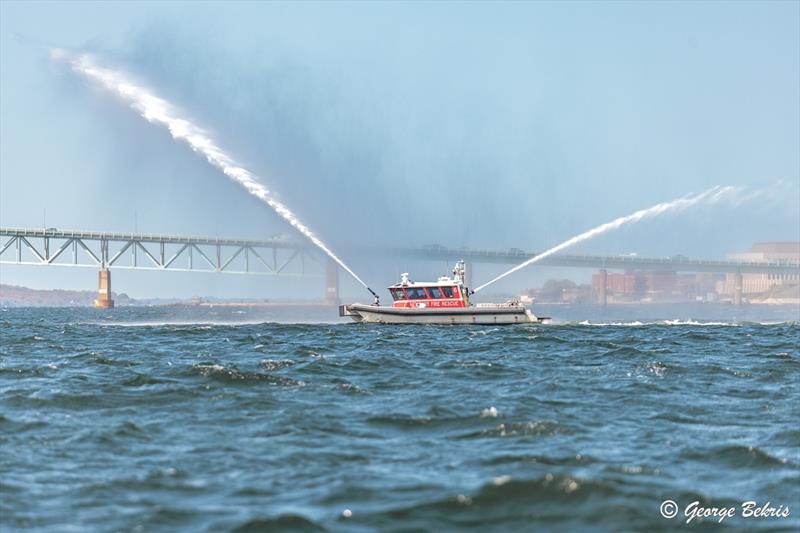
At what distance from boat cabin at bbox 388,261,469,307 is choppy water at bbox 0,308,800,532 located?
31046 mm

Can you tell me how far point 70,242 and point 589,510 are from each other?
178362 mm

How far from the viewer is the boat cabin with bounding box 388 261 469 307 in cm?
6650

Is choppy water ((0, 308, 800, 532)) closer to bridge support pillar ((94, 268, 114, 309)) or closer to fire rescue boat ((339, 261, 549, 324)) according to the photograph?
fire rescue boat ((339, 261, 549, 324))

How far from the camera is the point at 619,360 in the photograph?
36406mm

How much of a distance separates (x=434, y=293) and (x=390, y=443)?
48116 millimetres

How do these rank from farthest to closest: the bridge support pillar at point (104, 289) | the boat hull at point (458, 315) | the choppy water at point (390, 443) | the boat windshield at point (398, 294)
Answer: the bridge support pillar at point (104, 289) < the boat windshield at point (398, 294) < the boat hull at point (458, 315) < the choppy water at point (390, 443)

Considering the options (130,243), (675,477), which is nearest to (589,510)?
(675,477)

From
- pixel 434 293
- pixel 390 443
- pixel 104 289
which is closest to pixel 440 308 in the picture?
pixel 434 293

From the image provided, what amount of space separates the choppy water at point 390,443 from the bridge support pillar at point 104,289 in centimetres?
15509

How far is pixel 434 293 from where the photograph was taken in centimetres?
6681

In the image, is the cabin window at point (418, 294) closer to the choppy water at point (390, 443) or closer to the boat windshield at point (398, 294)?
the boat windshield at point (398, 294)

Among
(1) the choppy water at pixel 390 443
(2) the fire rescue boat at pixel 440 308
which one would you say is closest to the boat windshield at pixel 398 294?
(2) the fire rescue boat at pixel 440 308

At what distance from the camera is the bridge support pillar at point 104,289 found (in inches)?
7254

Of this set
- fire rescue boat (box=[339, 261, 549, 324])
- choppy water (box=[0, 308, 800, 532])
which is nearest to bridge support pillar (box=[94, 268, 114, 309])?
fire rescue boat (box=[339, 261, 549, 324])
